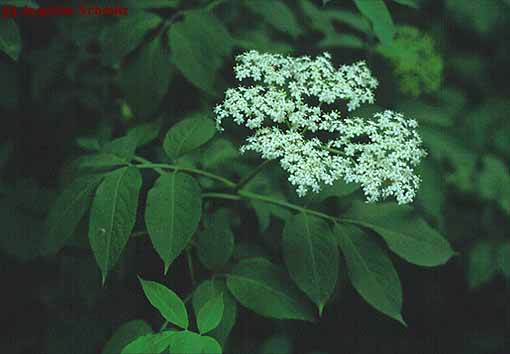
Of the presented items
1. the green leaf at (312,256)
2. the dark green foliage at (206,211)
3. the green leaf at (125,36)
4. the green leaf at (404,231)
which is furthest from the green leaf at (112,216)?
the green leaf at (404,231)

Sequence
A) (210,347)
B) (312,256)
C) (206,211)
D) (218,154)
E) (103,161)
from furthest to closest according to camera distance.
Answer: (218,154)
(206,211)
(103,161)
(312,256)
(210,347)

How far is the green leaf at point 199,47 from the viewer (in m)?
2.47

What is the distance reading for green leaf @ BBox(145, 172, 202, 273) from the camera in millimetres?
1820

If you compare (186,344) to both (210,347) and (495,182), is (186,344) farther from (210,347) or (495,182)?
(495,182)

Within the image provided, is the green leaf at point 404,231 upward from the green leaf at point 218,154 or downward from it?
upward

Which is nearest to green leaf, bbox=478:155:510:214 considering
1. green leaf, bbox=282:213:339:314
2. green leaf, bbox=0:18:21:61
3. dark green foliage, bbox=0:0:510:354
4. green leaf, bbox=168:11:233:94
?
dark green foliage, bbox=0:0:510:354

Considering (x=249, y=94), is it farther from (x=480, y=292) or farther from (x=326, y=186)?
(x=480, y=292)

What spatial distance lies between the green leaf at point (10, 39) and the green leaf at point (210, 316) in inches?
51.2

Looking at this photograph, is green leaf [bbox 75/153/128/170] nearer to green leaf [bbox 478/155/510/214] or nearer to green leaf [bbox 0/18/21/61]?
green leaf [bbox 0/18/21/61]

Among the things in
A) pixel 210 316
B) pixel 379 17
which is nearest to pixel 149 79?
pixel 379 17

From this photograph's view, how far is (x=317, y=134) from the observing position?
7.52 feet

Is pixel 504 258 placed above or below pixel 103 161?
below

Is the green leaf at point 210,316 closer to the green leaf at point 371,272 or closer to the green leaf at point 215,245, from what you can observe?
the green leaf at point 215,245

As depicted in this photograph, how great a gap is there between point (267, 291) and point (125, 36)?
4.60 ft
